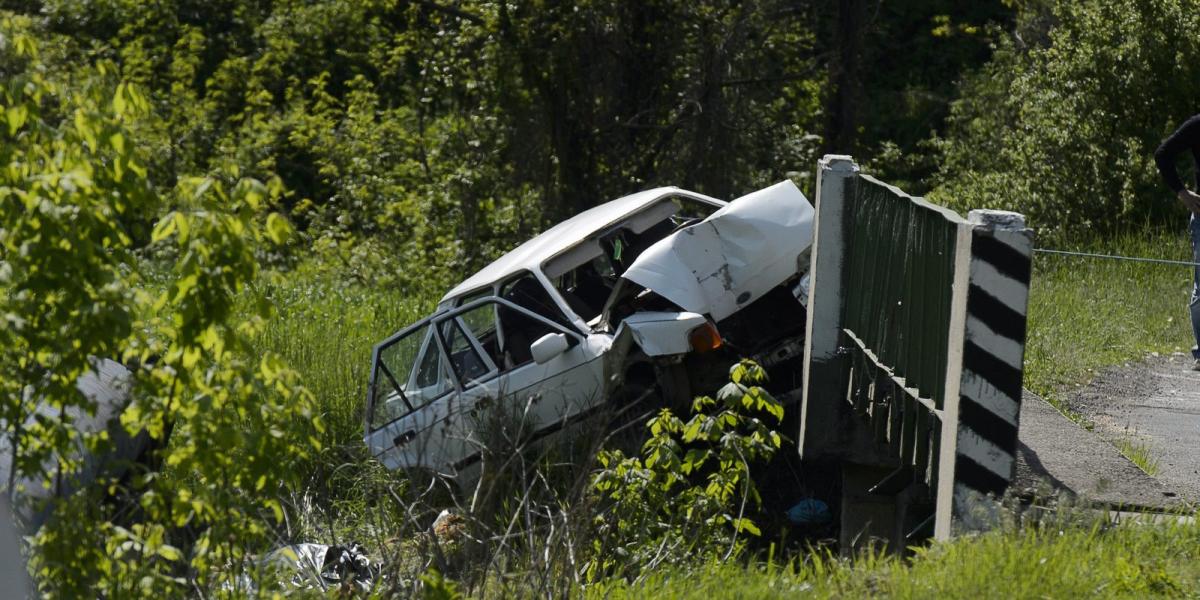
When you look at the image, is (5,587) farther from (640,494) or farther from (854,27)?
Result: (854,27)

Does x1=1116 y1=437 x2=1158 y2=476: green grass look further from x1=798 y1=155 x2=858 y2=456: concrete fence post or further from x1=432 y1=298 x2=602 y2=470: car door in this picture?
x1=432 y1=298 x2=602 y2=470: car door

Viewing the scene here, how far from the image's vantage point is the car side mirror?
29.6 ft

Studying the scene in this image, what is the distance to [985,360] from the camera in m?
5.34

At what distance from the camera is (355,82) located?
22359mm

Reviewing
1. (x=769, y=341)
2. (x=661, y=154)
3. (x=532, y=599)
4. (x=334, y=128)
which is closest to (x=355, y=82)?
(x=334, y=128)

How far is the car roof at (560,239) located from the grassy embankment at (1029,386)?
1.61 metres

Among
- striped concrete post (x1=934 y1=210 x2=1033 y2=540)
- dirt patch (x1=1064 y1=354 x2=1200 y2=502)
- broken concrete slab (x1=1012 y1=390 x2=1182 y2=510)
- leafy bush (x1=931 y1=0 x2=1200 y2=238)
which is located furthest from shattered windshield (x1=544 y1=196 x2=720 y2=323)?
leafy bush (x1=931 y1=0 x2=1200 y2=238)

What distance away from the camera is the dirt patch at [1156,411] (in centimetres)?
706

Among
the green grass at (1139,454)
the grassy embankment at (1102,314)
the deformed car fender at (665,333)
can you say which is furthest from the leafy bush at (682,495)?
the grassy embankment at (1102,314)

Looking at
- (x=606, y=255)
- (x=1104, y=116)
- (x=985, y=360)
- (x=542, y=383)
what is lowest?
(x=542, y=383)

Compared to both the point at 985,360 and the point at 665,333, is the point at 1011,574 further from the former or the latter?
the point at 665,333

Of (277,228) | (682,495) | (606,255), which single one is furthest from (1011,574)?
(606,255)

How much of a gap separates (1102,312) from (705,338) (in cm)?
412

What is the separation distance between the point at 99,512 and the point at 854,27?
52.6 ft
